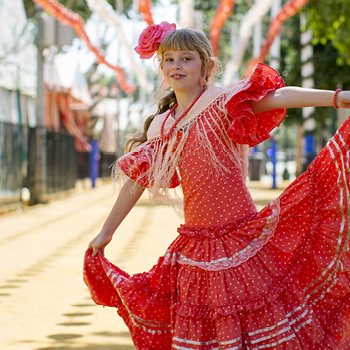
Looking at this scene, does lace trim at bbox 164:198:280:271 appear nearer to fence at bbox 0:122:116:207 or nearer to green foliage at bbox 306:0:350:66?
fence at bbox 0:122:116:207

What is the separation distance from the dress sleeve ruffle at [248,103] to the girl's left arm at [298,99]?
0.12 feet

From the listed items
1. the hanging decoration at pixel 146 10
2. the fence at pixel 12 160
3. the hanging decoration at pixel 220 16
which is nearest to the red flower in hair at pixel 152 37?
the fence at pixel 12 160

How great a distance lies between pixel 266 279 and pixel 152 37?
1186 millimetres

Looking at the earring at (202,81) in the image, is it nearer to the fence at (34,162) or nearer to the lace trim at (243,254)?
the lace trim at (243,254)

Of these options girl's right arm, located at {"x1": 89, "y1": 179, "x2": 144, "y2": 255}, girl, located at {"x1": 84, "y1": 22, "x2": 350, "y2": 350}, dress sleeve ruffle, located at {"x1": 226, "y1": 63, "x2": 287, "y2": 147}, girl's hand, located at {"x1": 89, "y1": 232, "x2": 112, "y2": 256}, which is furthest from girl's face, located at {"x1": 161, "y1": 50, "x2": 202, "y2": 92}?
girl's hand, located at {"x1": 89, "y1": 232, "x2": 112, "y2": 256}

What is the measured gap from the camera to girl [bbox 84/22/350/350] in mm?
4527

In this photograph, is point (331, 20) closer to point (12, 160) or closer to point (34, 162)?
point (34, 162)

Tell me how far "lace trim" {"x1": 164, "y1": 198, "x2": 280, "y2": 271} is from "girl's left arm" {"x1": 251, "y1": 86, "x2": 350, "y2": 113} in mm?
441

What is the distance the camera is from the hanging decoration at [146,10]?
20.4 m

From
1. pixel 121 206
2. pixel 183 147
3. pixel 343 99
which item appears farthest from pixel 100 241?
pixel 343 99

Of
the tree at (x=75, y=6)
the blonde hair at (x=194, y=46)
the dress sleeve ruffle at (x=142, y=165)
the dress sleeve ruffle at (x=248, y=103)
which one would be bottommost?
Answer: the dress sleeve ruffle at (x=142, y=165)

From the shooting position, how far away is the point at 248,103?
15.2ft

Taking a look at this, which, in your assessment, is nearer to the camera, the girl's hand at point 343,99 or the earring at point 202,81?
the girl's hand at point 343,99

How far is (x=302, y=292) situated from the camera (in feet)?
15.1
